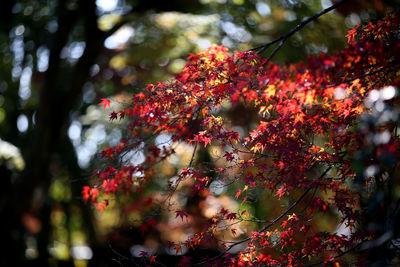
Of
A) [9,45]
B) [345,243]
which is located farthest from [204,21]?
[345,243]

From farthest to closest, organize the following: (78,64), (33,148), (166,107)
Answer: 1. (78,64)
2. (33,148)
3. (166,107)

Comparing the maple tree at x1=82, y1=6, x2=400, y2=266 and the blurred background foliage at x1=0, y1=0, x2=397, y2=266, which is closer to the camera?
the maple tree at x1=82, y1=6, x2=400, y2=266

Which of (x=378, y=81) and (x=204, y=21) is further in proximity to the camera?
(x=204, y=21)

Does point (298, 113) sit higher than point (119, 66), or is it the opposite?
point (119, 66)

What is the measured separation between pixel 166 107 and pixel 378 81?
2090mm

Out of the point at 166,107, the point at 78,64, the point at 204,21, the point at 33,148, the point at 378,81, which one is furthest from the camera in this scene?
the point at 204,21

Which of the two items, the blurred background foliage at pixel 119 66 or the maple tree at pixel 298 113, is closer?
the maple tree at pixel 298 113

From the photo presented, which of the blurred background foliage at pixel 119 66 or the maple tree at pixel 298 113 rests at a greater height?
the blurred background foliage at pixel 119 66

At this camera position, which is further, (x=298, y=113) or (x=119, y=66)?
(x=119, y=66)

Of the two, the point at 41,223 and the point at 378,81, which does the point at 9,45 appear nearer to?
the point at 41,223

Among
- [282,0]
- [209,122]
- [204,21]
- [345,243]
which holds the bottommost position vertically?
[345,243]

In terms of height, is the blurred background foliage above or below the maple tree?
above

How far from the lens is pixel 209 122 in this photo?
3.28 meters

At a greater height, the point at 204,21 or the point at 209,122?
the point at 204,21
